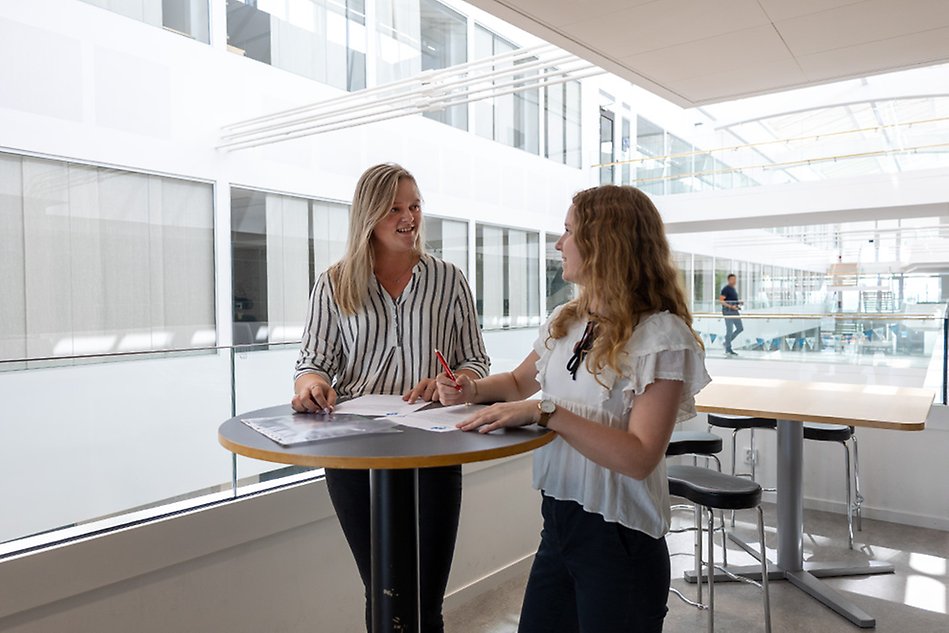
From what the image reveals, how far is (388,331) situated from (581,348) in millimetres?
612

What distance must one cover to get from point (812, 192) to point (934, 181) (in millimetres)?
1689

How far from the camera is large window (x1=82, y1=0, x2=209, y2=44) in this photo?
6418 millimetres

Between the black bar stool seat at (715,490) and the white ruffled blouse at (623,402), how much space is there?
1.09 m

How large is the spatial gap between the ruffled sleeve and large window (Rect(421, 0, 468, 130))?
8.96 meters

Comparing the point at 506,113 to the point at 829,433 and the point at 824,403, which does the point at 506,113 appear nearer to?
the point at 829,433

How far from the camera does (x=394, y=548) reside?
147 cm

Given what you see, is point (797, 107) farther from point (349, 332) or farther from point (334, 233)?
point (349, 332)

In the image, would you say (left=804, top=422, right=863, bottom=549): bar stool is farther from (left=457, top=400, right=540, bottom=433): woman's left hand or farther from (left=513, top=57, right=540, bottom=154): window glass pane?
(left=513, top=57, right=540, bottom=154): window glass pane

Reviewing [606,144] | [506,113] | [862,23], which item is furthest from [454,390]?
[606,144]

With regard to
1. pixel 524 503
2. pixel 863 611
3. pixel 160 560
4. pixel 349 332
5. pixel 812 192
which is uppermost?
pixel 812 192

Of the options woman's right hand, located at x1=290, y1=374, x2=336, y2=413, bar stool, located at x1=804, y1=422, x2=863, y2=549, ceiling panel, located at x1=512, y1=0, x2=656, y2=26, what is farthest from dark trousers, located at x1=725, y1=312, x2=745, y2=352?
woman's right hand, located at x1=290, y1=374, x2=336, y2=413

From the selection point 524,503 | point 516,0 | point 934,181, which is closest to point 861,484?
point 524,503

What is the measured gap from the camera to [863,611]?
2953mm

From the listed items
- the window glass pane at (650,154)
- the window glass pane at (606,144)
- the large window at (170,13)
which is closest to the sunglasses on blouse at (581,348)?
the large window at (170,13)
